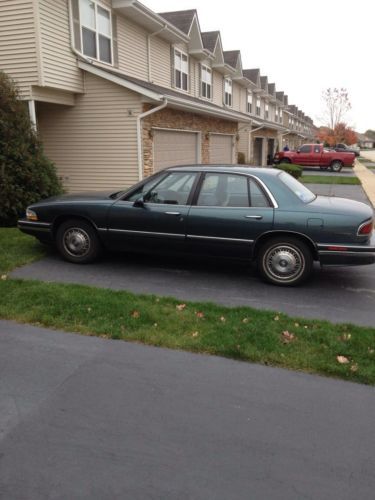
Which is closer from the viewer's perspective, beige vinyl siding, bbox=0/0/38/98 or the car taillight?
the car taillight

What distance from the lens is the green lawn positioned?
3723 millimetres

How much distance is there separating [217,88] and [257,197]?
20143 millimetres

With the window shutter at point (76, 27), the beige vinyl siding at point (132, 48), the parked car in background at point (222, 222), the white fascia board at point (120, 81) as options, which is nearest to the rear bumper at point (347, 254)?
the parked car in background at point (222, 222)

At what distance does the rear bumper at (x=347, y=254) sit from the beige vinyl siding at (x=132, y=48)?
10846 millimetres

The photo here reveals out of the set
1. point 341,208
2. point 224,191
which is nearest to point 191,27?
point 224,191

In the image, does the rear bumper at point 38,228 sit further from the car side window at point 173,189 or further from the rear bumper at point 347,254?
the rear bumper at point 347,254

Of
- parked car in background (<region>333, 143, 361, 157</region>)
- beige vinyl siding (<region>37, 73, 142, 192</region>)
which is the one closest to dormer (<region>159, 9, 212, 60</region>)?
beige vinyl siding (<region>37, 73, 142, 192</region>)

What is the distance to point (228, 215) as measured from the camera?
5.64 m

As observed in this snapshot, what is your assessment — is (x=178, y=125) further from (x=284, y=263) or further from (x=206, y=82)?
(x=284, y=263)

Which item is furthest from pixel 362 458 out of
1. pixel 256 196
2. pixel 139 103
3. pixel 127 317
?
pixel 139 103

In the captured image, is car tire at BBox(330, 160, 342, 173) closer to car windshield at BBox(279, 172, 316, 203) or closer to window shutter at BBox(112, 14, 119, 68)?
window shutter at BBox(112, 14, 119, 68)

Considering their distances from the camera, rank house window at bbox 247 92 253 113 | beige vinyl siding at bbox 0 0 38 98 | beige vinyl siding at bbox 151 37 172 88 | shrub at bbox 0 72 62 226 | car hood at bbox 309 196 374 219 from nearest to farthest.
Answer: car hood at bbox 309 196 374 219 → shrub at bbox 0 72 62 226 → beige vinyl siding at bbox 0 0 38 98 → beige vinyl siding at bbox 151 37 172 88 → house window at bbox 247 92 253 113

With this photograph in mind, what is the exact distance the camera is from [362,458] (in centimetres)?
258

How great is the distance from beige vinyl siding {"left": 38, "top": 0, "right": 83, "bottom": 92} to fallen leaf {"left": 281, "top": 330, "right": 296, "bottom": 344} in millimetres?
9045
